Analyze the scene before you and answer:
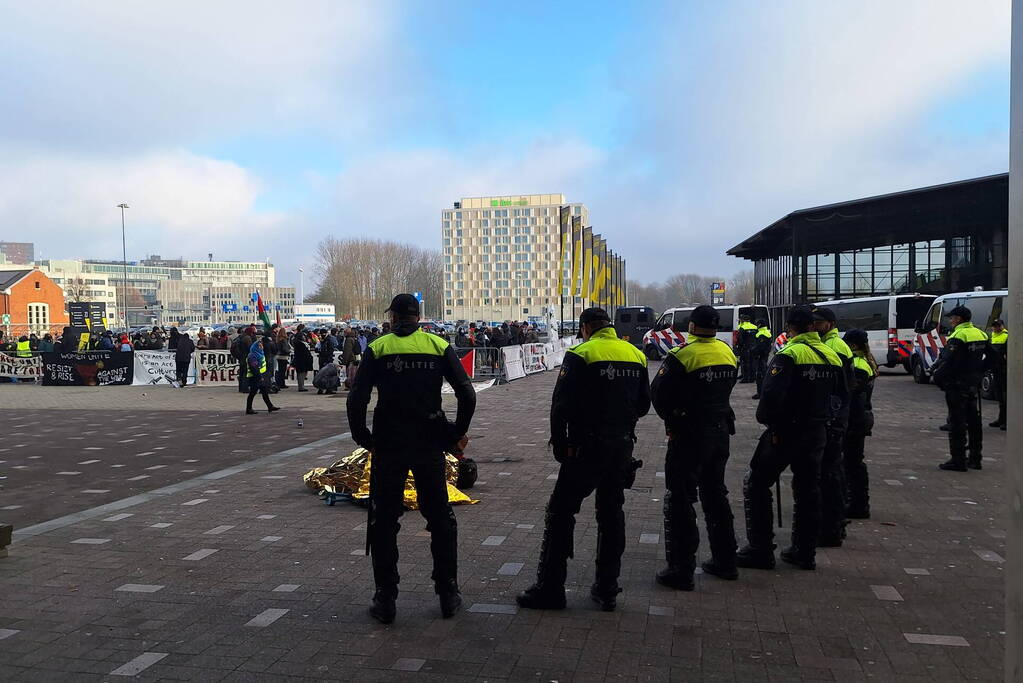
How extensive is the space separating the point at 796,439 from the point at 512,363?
20680 millimetres

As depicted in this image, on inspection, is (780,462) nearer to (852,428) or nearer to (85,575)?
(852,428)

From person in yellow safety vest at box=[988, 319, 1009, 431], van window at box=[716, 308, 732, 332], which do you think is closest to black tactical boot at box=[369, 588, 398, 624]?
person in yellow safety vest at box=[988, 319, 1009, 431]

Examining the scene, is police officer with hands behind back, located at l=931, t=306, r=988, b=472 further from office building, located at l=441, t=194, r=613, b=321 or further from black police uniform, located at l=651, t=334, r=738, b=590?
office building, located at l=441, t=194, r=613, b=321

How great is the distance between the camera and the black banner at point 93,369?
2462 cm

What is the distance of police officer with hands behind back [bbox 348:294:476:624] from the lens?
4.60m

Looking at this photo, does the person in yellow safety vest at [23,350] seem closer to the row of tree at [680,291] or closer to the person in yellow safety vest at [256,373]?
the person in yellow safety vest at [256,373]

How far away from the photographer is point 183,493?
328 inches

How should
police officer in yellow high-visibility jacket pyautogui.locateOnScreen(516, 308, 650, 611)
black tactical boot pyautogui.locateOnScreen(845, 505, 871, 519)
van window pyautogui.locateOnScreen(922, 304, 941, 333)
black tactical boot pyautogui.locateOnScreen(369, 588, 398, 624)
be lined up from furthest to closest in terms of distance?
A: van window pyautogui.locateOnScreen(922, 304, 941, 333) → black tactical boot pyautogui.locateOnScreen(845, 505, 871, 519) → police officer in yellow high-visibility jacket pyautogui.locateOnScreen(516, 308, 650, 611) → black tactical boot pyautogui.locateOnScreen(369, 588, 398, 624)

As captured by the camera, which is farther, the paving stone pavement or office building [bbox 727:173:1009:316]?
office building [bbox 727:173:1009:316]

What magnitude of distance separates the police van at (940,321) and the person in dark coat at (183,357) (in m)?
19.2

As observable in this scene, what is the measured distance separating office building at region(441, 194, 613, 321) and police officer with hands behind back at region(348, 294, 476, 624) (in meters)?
147

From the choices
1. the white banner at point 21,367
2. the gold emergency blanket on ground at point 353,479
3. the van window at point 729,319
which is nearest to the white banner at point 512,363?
the van window at point 729,319

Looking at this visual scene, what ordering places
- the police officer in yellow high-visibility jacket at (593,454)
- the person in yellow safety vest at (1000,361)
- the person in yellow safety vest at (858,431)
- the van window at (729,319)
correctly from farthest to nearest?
the van window at (729,319) → the person in yellow safety vest at (1000,361) → the person in yellow safety vest at (858,431) → the police officer in yellow high-visibility jacket at (593,454)

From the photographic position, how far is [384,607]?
455cm
